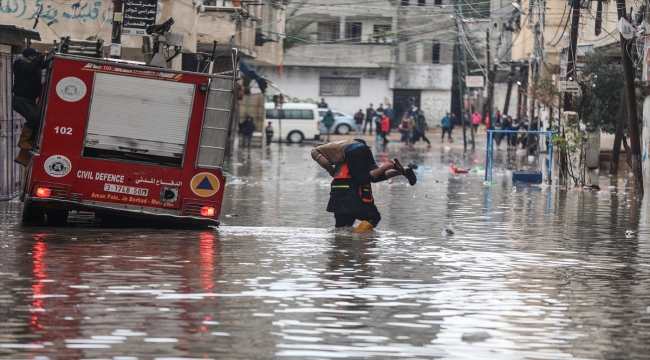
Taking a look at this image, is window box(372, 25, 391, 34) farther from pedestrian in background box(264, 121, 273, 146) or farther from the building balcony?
pedestrian in background box(264, 121, 273, 146)

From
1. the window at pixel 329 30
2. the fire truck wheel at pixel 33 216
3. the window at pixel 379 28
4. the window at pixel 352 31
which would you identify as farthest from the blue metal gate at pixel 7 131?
the window at pixel 352 31

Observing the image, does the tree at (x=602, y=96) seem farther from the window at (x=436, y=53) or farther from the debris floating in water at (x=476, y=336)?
the window at (x=436, y=53)

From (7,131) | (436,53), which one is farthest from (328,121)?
(7,131)

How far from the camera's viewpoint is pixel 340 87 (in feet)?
242

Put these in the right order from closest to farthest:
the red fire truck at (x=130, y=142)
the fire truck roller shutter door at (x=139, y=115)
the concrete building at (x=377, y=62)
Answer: the red fire truck at (x=130, y=142) < the fire truck roller shutter door at (x=139, y=115) < the concrete building at (x=377, y=62)

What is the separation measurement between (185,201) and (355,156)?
2263mm

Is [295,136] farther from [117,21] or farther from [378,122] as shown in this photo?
[117,21]

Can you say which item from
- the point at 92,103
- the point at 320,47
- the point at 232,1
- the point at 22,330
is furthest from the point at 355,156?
the point at 320,47

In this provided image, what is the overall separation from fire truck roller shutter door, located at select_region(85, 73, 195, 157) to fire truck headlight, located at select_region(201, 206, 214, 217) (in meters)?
0.77

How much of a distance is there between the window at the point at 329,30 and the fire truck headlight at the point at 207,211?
59.4 m

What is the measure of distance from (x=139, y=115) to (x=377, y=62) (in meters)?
57.9

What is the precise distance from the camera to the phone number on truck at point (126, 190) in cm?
1528

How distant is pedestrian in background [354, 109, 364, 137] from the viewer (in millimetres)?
65562

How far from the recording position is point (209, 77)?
15477 mm
